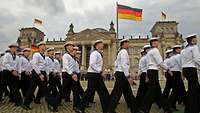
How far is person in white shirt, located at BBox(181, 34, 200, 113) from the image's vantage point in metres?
7.37

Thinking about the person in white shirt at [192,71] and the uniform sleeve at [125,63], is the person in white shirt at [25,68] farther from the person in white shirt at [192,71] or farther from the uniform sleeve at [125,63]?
the person in white shirt at [192,71]

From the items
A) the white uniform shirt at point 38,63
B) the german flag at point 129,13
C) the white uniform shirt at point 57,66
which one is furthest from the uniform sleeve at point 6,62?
the german flag at point 129,13

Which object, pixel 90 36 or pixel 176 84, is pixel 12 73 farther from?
pixel 90 36

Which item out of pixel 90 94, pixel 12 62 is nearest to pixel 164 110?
pixel 90 94

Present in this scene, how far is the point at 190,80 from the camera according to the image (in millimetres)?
7527

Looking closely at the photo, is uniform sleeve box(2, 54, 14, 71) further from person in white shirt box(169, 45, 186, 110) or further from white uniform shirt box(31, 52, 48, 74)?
person in white shirt box(169, 45, 186, 110)

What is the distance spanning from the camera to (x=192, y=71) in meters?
7.60

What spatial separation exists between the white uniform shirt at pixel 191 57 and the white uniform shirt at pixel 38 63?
4.60 meters

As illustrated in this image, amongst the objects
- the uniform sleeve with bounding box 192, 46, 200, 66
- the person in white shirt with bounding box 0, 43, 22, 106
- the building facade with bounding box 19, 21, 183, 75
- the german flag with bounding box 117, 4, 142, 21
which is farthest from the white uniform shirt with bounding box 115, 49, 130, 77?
the building facade with bounding box 19, 21, 183, 75

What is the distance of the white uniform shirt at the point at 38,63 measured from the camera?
9.46 m

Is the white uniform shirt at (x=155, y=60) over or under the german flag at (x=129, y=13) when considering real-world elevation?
under

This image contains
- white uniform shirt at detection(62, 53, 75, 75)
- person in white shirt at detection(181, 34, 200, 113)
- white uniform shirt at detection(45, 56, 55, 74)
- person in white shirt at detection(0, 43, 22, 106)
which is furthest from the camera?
white uniform shirt at detection(45, 56, 55, 74)

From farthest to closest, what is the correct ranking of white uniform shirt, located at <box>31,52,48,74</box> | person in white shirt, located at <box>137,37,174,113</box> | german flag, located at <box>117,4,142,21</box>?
german flag, located at <box>117,4,142,21</box>, white uniform shirt, located at <box>31,52,48,74</box>, person in white shirt, located at <box>137,37,174,113</box>

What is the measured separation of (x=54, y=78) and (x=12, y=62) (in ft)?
5.95
